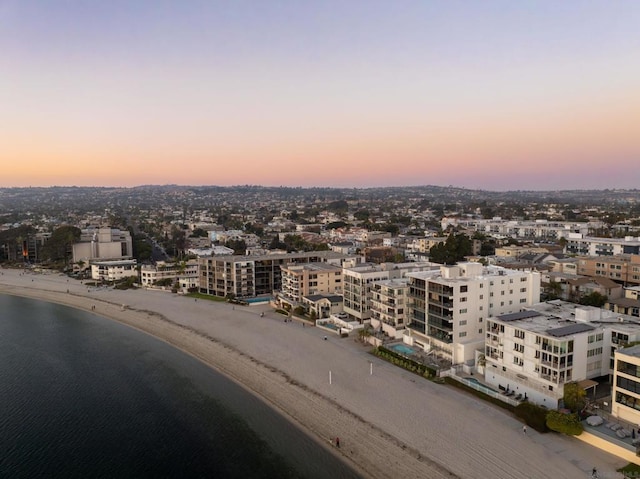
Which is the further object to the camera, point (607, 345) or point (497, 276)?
point (497, 276)

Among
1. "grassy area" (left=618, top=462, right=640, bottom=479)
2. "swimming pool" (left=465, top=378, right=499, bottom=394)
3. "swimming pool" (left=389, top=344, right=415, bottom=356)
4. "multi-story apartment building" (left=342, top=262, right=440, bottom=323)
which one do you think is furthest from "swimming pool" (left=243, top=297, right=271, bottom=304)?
"grassy area" (left=618, top=462, right=640, bottom=479)

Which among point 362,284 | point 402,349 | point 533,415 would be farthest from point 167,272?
point 533,415

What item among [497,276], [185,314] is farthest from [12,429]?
[497,276]

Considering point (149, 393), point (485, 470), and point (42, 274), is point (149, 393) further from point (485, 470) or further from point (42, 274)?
point (42, 274)

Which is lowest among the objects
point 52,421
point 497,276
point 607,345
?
point 52,421

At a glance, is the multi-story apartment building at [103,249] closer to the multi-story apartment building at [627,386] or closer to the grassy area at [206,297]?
the grassy area at [206,297]

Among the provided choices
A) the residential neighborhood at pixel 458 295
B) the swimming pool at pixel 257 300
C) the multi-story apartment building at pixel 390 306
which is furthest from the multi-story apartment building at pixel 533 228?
the multi-story apartment building at pixel 390 306
